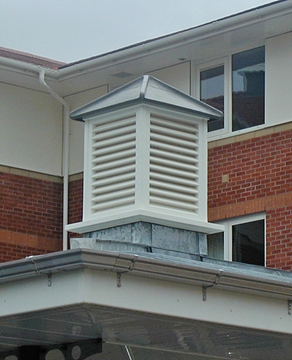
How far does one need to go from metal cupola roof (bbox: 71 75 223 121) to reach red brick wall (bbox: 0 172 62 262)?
25.4 feet

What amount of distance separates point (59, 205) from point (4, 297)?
35.5 feet

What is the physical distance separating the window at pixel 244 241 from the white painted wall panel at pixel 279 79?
62.3 inches

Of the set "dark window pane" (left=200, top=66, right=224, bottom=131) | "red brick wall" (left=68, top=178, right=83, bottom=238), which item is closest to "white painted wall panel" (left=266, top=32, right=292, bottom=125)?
"dark window pane" (left=200, top=66, right=224, bottom=131)

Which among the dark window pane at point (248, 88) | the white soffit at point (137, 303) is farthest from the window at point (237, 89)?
the white soffit at point (137, 303)

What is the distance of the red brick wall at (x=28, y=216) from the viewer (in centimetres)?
1997

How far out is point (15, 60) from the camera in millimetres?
19438

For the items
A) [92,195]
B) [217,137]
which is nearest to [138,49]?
[217,137]

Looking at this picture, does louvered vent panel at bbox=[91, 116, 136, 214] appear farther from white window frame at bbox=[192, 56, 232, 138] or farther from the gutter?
white window frame at bbox=[192, 56, 232, 138]

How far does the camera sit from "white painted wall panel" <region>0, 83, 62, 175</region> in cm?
2020

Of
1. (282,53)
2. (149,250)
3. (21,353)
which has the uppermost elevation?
(282,53)

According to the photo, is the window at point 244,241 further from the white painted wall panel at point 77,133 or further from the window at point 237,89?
the white painted wall panel at point 77,133

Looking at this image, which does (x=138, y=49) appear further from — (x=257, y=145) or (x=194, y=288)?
(x=194, y=288)

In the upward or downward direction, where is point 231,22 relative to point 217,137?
upward

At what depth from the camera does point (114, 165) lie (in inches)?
472
